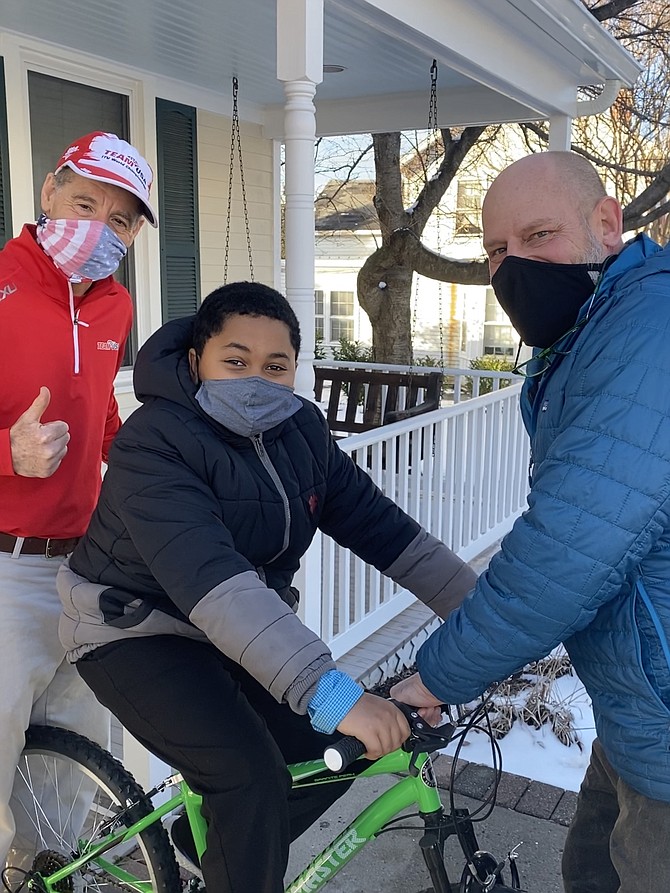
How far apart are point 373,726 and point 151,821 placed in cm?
80

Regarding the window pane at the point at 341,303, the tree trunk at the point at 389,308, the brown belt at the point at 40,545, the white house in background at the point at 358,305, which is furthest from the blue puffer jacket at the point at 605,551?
the window pane at the point at 341,303

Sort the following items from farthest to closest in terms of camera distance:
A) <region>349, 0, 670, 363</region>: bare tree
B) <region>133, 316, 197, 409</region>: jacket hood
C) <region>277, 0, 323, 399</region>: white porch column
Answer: <region>349, 0, 670, 363</region>: bare tree
<region>277, 0, 323, 399</region>: white porch column
<region>133, 316, 197, 409</region>: jacket hood

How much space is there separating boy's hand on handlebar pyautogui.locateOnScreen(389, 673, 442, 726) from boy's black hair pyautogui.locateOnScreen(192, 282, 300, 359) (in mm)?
803

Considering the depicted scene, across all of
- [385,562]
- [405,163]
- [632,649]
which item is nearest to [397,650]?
[385,562]

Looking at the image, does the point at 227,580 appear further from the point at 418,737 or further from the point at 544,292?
the point at 544,292

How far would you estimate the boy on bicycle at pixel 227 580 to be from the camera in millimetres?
1567

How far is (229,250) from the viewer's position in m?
6.68

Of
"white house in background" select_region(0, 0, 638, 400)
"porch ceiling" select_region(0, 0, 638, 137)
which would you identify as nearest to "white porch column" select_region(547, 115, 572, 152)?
"white house in background" select_region(0, 0, 638, 400)

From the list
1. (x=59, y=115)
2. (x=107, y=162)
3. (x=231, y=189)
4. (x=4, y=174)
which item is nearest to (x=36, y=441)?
(x=107, y=162)

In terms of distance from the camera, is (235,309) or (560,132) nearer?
(235,309)

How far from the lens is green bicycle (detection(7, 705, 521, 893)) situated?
5.42 feet

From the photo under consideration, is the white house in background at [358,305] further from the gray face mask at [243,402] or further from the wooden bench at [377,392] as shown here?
the gray face mask at [243,402]

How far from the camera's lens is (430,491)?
489 cm

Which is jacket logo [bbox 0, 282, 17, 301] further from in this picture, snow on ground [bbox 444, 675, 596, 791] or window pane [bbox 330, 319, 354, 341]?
window pane [bbox 330, 319, 354, 341]
